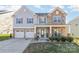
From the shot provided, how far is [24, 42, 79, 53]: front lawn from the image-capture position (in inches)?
202

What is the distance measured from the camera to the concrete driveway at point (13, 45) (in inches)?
202

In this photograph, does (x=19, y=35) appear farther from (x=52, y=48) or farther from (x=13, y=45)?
(x=52, y=48)

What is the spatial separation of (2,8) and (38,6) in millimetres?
757

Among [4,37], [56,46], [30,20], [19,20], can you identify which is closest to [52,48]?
[56,46]

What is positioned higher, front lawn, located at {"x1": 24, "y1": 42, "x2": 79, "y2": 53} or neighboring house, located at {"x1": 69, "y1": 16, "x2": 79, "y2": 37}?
neighboring house, located at {"x1": 69, "y1": 16, "x2": 79, "y2": 37}

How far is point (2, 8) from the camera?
5.25m

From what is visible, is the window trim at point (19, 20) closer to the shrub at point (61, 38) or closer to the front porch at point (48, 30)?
the front porch at point (48, 30)

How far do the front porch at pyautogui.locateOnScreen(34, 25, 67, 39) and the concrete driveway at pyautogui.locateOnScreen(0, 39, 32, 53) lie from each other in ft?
0.89

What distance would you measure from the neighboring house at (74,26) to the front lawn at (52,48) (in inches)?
9.2

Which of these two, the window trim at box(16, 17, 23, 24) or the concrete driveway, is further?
the window trim at box(16, 17, 23, 24)

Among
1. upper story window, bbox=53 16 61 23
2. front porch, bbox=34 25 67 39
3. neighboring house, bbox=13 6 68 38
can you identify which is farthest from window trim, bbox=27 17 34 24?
upper story window, bbox=53 16 61 23

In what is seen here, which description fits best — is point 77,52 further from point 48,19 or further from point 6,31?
point 6,31

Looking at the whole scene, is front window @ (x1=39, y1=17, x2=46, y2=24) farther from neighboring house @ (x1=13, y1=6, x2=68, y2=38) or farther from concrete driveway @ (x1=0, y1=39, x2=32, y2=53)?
concrete driveway @ (x1=0, y1=39, x2=32, y2=53)
